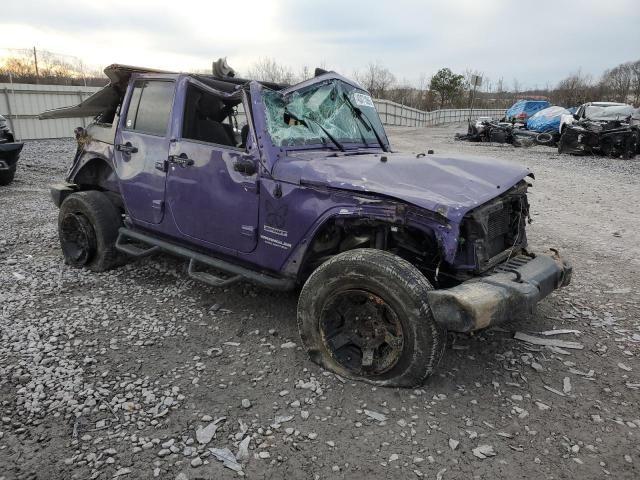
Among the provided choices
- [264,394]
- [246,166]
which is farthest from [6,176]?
[264,394]

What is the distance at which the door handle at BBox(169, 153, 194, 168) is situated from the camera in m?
3.92

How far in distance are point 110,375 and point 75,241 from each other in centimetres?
245

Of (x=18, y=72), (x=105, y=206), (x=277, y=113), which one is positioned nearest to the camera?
(x=277, y=113)

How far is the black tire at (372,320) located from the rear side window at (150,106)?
7.05 ft

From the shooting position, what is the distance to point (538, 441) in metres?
2.59

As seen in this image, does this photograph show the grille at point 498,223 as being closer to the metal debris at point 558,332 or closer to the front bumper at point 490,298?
the front bumper at point 490,298

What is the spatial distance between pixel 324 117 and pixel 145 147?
162 centimetres

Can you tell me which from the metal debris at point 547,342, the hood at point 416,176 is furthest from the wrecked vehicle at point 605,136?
the metal debris at point 547,342

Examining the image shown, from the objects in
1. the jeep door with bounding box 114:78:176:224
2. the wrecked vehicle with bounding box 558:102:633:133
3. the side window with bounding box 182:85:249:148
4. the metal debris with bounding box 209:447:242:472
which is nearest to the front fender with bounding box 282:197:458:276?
the side window with bounding box 182:85:249:148

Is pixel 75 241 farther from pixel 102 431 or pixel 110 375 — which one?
pixel 102 431

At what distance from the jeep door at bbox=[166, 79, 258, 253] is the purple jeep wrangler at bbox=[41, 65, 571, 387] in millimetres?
12

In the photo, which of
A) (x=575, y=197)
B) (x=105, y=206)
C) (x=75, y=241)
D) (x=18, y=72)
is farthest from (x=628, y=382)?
(x=18, y=72)

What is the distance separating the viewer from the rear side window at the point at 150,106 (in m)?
4.23

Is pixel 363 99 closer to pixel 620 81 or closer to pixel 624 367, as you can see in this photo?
pixel 624 367
